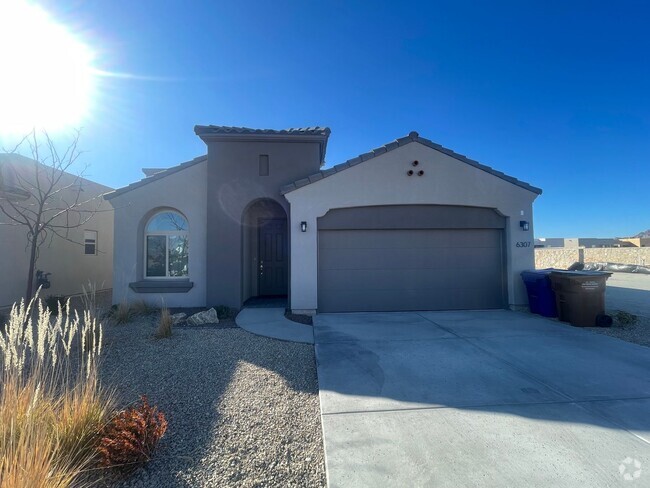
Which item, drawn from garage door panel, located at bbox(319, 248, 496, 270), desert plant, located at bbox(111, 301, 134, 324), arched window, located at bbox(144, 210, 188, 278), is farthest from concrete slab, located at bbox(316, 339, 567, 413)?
arched window, located at bbox(144, 210, 188, 278)

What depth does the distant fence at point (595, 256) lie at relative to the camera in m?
24.2

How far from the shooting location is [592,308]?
275 inches

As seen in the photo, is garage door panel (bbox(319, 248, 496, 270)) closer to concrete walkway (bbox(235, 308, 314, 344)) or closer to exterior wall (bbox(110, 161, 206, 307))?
concrete walkway (bbox(235, 308, 314, 344))

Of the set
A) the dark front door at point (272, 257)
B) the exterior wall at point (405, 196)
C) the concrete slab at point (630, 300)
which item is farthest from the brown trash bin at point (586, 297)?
the dark front door at point (272, 257)

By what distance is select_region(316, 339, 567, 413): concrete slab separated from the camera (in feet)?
11.9

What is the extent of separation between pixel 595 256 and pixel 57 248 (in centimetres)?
3831

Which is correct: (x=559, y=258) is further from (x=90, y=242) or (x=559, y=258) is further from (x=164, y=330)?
(x=90, y=242)

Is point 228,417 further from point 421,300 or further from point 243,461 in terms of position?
point 421,300

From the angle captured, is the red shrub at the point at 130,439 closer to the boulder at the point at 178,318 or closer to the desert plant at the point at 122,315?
the boulder at the point at 178,318

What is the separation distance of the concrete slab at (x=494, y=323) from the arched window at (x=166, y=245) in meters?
7.25

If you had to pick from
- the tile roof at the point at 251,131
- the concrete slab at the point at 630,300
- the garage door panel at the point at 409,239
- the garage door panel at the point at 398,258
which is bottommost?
the concrete slab at the point at 630,300

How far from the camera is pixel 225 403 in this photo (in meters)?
3.71

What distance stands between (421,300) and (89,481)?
25.2 feet

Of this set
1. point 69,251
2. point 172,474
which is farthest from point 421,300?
point 69,251
